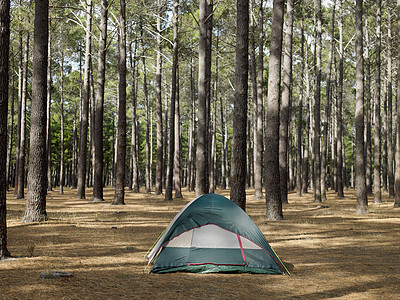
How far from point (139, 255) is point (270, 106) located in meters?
7.47

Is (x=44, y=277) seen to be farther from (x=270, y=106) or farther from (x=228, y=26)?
(x=228, y=26)

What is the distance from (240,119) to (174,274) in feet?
21.0

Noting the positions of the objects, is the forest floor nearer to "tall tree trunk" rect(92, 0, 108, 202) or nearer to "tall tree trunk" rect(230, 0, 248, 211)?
"tall tree trunk" rect(230, 0, 248, 211)

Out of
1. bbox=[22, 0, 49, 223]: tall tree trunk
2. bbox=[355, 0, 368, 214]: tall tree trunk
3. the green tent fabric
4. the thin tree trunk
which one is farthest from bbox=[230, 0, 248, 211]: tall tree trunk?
the thin tree trunk

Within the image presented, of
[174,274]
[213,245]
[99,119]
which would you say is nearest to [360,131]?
[213,245]

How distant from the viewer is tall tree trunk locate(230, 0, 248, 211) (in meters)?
11.8

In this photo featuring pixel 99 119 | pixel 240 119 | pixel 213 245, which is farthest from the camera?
pixel 99 119

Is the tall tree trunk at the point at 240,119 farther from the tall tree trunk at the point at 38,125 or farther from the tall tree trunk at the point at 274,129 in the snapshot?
the tall tree trunk at the point at 38,125

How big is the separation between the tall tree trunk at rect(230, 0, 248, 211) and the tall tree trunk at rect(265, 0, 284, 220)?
1443mm

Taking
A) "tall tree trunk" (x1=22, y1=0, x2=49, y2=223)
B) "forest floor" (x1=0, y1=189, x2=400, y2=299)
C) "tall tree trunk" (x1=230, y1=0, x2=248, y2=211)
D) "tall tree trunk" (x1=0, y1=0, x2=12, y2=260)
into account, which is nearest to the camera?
"forest floor" (x1=0, y1=189, x2=400, y2=299)

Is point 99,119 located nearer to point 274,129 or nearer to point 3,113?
point 274,129

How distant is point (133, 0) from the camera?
2620cm

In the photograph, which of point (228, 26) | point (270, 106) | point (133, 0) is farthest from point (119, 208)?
point (228, 26)

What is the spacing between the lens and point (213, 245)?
695 centimetres
